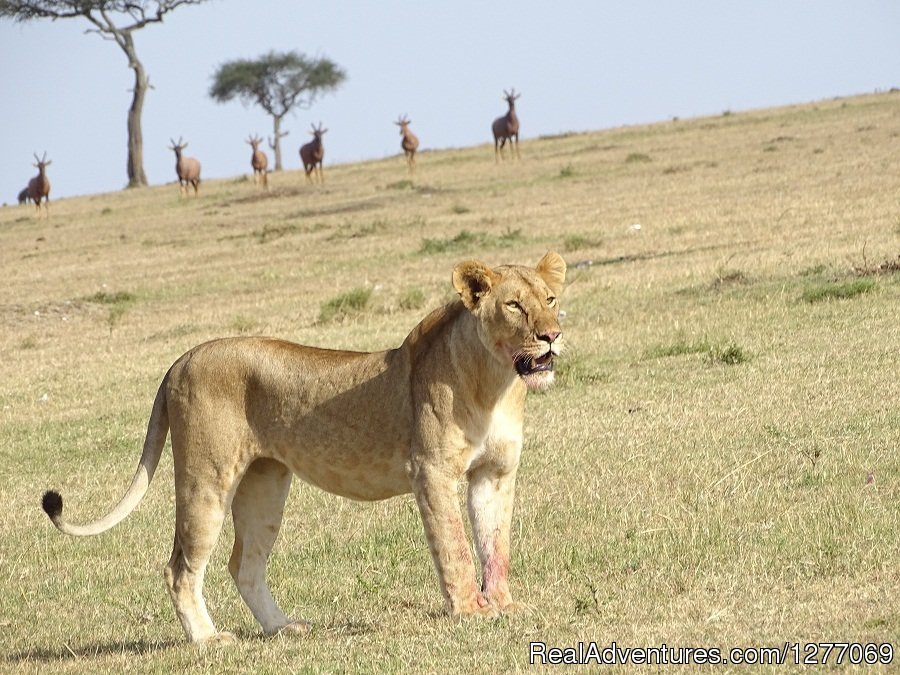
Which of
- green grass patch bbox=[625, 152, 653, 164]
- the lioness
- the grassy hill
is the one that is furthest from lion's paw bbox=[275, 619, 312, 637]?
green grass patch bbox=[625, 152, 653, 164]

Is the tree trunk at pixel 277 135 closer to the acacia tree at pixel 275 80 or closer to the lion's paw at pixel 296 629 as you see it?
the acacia tree at pixel 275 80

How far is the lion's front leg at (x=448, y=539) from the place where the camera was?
18.9 ft

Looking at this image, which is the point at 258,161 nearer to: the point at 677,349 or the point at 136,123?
the point at 136,123

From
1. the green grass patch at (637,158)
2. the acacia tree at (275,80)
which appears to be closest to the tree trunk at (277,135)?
the acacia tree at (275,80)

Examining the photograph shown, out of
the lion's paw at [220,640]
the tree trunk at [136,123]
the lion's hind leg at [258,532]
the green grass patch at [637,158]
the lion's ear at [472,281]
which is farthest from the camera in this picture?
the tree trunk at [136,123]

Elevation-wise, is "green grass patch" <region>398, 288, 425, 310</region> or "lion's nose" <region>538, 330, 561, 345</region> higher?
"lion's nose" <region>538, 330, 561, 345</region>

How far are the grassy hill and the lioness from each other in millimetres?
325

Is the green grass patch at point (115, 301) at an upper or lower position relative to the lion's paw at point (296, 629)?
upper

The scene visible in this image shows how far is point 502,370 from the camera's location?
5785 millimetres

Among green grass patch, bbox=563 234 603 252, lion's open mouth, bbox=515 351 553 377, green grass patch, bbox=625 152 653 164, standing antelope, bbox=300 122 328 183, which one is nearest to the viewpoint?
lion's open mouth, bbox=515 351 553 377

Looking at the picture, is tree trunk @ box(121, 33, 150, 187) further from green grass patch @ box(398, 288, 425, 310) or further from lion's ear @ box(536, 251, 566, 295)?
lion's ear @ box(536, 251, 566, 295)

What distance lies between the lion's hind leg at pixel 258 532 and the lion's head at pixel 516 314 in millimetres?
1337

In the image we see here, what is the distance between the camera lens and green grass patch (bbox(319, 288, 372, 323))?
15750 mm

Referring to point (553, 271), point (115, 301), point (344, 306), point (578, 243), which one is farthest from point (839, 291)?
point (115, 301)
